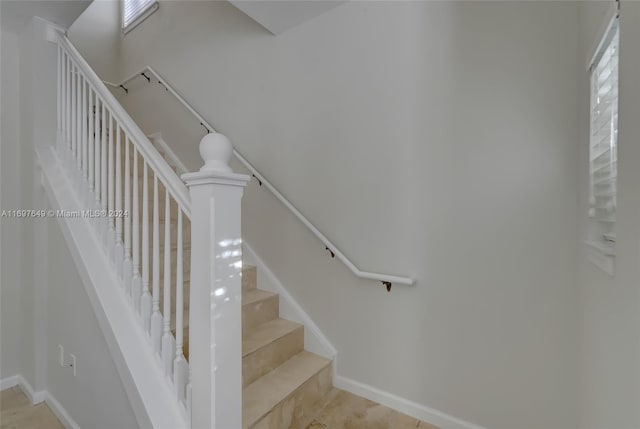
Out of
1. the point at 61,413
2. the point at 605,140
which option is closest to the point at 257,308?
the point at 61,413

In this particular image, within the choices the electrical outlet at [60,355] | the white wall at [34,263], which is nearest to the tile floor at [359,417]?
the white wall at [34,263]

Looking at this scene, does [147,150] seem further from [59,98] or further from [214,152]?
[59,98]

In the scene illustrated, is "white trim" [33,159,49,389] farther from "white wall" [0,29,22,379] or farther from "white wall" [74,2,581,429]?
"white wall" [74,2,581,429]

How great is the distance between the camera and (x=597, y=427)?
1005 mm

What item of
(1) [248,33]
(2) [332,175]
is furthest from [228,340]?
(1) [248,33]

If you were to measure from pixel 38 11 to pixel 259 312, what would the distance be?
228 centimetres

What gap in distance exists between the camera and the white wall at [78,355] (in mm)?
1389

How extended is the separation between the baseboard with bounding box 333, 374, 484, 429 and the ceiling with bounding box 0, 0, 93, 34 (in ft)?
9.03

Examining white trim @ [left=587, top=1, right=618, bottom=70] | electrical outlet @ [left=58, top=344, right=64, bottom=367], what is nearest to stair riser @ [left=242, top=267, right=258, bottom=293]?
electrical outlet @ [left=58, top=344, right=64, bottom=367]

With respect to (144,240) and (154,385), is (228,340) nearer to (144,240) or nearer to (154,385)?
(154,385)

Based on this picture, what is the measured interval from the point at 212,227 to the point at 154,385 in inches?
27.0

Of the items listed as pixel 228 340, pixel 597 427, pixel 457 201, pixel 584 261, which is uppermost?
pixel 457 201

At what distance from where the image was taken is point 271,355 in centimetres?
184

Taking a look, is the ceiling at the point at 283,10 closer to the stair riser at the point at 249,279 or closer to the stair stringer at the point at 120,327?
the stair stringer at the point at 120,327
